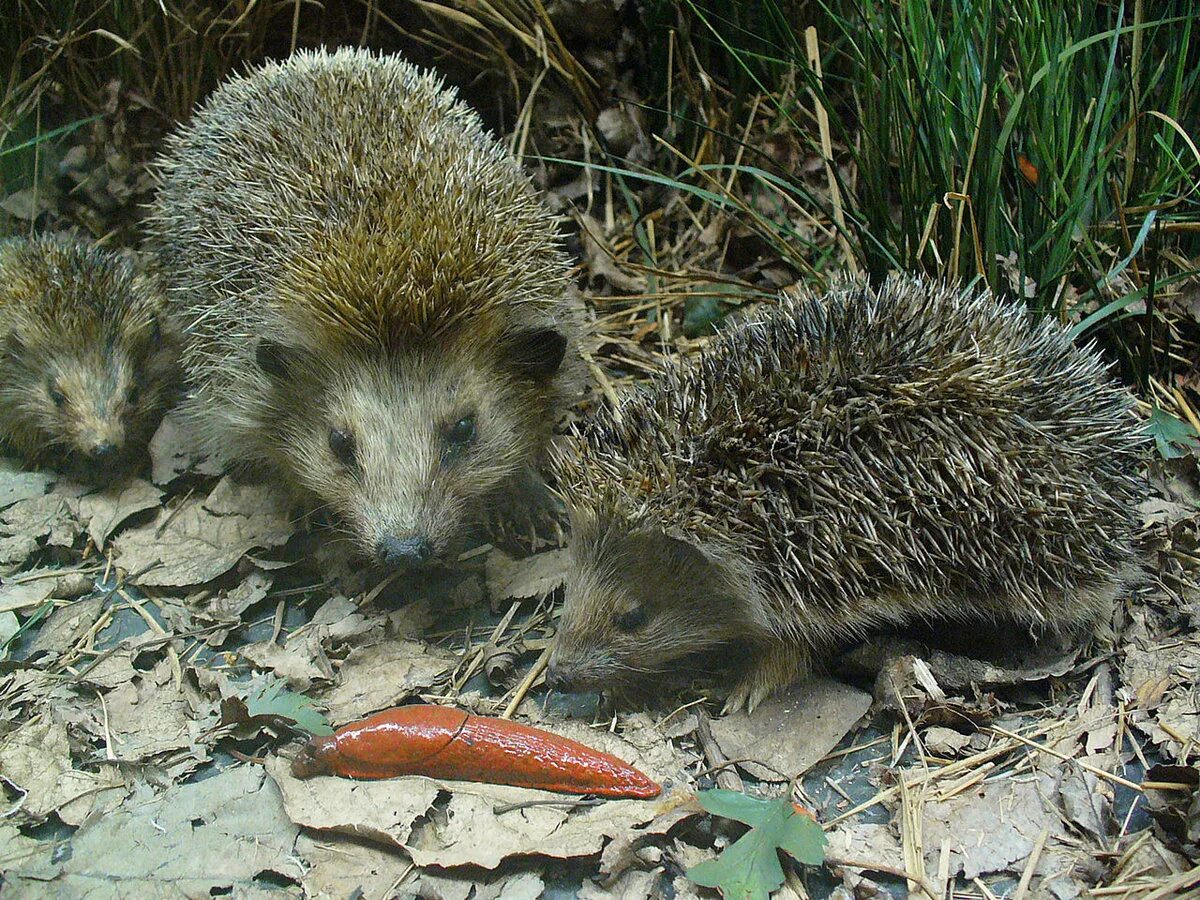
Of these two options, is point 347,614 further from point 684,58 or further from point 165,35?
point 684,58

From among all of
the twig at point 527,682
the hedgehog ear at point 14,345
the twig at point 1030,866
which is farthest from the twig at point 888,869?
the hedgehog ear at point 14,345

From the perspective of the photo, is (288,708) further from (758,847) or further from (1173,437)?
A: (1173,437)

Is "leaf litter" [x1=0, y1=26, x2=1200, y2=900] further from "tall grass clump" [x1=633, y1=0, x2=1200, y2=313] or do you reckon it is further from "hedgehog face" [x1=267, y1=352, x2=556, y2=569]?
"tall grass clump" [x1=633, y1=0, x2=1200, y2=313]

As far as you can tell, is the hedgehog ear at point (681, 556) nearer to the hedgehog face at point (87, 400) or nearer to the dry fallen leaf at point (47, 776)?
the dry fallen leaf at point (47, 776)

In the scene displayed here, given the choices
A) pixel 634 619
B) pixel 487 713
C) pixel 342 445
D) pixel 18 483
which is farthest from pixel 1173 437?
pixel 18 483

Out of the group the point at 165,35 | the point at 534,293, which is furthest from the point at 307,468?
the point at 165,35

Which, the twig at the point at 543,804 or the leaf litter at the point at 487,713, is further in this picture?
the twig at the point at 543,804

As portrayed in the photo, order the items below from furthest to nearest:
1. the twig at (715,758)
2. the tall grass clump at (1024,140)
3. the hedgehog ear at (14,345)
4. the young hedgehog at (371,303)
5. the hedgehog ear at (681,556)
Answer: the hedgehog ear at (14,345) < the tall grass clump at (1024,140) < the young hedgehog at (371,303) < the hedgehog ear at (681,556) < the twig at (715,758)
